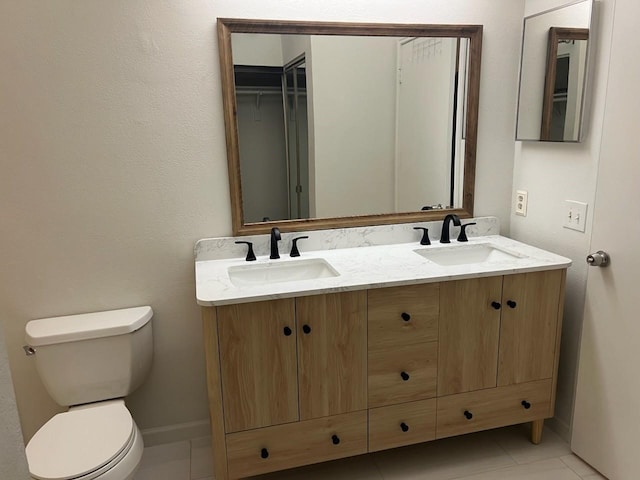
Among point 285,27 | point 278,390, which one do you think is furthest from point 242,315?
point 285,27

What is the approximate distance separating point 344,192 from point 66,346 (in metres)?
1.33

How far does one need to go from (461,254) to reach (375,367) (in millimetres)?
757

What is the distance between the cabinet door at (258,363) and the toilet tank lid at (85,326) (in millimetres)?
507

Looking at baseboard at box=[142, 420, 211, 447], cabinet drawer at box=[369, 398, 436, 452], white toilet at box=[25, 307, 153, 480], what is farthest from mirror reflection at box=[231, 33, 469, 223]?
baseboard at box=[142, 420, 211, 447]

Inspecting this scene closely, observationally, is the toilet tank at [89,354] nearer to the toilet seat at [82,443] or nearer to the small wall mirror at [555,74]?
the toilet seat at [82,443]

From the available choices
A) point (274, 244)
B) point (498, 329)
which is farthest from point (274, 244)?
point (498, 329)

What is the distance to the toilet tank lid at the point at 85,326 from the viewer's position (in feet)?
6.08

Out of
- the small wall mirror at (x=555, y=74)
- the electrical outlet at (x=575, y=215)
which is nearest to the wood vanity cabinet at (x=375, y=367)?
the electrical outlet at (x=575, y=215)

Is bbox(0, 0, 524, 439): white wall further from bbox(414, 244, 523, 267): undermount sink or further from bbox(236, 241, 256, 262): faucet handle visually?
bbox(414, 244, 523, 267): undermount sink

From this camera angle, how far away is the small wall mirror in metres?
1.95

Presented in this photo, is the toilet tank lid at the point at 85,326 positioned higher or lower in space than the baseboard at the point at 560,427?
higher

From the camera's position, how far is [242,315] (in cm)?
170

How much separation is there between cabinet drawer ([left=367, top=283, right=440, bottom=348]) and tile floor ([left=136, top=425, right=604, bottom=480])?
613mm

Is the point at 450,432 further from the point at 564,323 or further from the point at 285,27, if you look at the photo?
the point at 285,27
